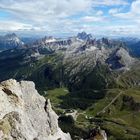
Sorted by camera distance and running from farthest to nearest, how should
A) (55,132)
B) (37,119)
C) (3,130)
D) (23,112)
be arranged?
(55,132), (37,119), (23,112), (3,130)

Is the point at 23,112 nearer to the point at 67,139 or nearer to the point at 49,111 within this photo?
the point at 49,111

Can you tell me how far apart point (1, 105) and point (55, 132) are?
22.2m

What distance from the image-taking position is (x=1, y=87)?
266ft

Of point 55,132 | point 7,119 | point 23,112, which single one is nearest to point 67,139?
point 55,132

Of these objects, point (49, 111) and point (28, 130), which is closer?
point (28, 130)

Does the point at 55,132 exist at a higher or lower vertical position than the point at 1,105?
lower

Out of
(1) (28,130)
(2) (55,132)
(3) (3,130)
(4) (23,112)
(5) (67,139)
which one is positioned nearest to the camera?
(3) (3,130)

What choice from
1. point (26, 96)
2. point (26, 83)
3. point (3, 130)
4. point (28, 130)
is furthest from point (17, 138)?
point (26, 83)

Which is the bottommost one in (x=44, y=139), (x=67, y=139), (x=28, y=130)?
(x=67, y=139)

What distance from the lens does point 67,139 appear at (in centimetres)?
9844

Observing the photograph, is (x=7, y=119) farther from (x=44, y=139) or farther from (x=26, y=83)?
(x=26, y=83)

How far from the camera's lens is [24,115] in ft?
259

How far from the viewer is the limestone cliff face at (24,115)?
211 ft

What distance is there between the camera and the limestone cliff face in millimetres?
64250
